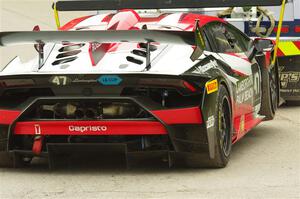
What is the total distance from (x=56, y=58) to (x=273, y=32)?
19.4 feet

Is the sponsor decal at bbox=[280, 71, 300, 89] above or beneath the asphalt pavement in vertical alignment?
beneath

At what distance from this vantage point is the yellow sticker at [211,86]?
6.08 m

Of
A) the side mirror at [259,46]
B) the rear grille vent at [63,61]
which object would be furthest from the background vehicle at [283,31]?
the rear grille vent at [63,61]

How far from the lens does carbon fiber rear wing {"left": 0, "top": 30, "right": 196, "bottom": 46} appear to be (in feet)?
19.7

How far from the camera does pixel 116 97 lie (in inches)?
234

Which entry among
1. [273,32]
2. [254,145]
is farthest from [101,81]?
[273,32]

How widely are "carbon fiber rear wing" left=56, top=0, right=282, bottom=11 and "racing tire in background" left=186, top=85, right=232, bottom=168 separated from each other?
5.92 ft

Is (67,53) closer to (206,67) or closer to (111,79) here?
(111,79)

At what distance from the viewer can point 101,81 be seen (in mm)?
5984

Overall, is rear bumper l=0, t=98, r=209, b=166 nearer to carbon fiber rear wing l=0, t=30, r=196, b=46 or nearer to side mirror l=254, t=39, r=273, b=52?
carbon fiber rear wing l=0, t=30, r=196, b=46

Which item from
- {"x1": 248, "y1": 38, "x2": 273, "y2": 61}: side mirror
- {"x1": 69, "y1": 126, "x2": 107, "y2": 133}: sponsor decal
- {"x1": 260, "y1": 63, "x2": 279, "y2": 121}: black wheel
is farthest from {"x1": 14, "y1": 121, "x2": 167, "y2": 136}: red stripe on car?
{"x1": 260, "y1": 63, "x2": 279, "y2": 121}: black wheel

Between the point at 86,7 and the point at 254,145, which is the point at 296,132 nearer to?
the point at 254,145

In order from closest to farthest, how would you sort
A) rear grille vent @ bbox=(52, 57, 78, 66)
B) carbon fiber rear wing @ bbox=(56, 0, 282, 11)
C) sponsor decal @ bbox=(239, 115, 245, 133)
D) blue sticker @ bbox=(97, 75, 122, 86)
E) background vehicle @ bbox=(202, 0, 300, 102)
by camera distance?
1. blue sticker @ bbox=(97, 75, 122, 86)
2. rear grille vent @ bbox=(52, 57, 78, 66)
3. sponsor decal @ bbox=(239, 115, 245, 133)
4. carbon fiber rear wing @ bbox=(56, 0, 282, 11)
5. background vehicle @ bbox=(202, 0, 300, 102)

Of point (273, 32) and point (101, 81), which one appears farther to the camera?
point (273, 32)
